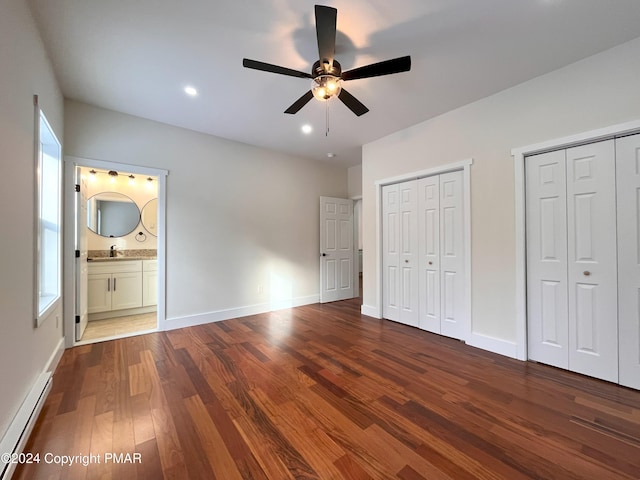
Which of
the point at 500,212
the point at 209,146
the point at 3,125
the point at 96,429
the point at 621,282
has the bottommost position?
the point at 96,429

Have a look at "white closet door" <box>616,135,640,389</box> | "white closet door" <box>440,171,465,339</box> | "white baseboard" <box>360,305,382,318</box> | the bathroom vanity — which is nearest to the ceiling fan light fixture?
"white closet door" <box>440,171,465,339</box>

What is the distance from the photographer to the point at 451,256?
322 cm

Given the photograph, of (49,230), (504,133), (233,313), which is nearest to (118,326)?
(233,313)

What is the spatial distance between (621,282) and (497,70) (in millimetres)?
2135

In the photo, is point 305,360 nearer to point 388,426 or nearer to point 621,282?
point 388,426

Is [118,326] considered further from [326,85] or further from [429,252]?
[429,252]

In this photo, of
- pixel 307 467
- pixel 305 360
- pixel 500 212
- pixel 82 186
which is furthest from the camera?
pixel 82 186

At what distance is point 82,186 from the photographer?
3234mm

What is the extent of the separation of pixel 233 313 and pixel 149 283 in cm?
164

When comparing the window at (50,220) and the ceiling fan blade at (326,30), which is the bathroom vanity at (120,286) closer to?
the window at (50,220)

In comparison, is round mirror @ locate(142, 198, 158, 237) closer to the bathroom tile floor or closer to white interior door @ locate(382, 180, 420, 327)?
the bathroom tile floor

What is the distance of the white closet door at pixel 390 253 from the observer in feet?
12.7

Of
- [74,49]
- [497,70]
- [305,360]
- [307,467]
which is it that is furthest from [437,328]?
[74,49]

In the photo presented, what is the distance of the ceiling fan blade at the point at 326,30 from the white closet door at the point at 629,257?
8.21ft
